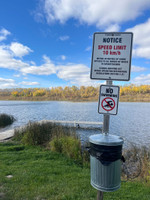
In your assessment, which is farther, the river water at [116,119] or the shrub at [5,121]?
the shrub at [5,121]

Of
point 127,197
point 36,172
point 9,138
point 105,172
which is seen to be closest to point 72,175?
point 36,172

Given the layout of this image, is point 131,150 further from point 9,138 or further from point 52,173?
point 9,138

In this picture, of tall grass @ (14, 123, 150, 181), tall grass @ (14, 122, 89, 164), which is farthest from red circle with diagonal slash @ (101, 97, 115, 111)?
tall grass @ (14, 122, 89, 164)

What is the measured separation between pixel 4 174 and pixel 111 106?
3469 millimetres

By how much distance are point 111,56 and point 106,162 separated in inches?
55.0

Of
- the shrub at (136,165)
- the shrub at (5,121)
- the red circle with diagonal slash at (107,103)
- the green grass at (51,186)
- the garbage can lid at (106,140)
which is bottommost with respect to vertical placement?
the shrub at (5,121)

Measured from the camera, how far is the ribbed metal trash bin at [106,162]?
2002 mm

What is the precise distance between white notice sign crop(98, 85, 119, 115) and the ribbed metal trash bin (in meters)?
0.38

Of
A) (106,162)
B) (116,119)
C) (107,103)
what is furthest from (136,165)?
(116,119)

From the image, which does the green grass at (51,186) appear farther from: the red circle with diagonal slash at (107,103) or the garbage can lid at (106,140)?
the red circle with diagonal slash at (107,103)

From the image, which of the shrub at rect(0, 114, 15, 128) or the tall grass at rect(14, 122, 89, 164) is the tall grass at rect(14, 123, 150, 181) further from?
the shrub at rect(0, 114, 15, 128)

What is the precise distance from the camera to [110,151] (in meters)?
2.00

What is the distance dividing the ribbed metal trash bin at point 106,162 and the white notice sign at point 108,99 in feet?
1.25

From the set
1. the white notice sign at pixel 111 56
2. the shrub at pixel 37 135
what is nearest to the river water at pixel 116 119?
the shrub at pixel 37 135
